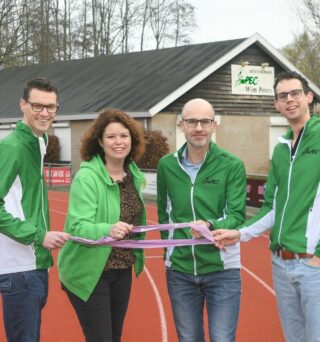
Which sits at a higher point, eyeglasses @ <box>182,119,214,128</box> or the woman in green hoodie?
eyeglasses @ <box>182,119,214,128</box>

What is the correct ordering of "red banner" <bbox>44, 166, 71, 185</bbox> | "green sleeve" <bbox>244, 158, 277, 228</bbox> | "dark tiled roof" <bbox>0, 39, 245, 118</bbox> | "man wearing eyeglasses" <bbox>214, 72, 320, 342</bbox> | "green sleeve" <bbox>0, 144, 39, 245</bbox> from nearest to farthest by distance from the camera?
"green sleeve" <bbox>0, 144, 39, 245</bbox>
"man wearing eyeglasses" <bbox>214, 72, 320, 342</bbox>
"green sleeve" <bbox>244, 158, 277, 228</bbox>
"red banner" <bbox>44, 166, 71, 185</bbox>
"dark tiled roof" <bbox>0, 39, 245, 118</bbox>

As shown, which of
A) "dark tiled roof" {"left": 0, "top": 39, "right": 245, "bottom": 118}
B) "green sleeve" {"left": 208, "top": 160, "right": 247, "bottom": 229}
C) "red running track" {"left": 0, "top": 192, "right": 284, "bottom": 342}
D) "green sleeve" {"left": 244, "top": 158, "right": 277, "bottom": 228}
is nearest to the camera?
"green sleeve" {"left": 208, "top": 160, "right": 247, "bottom": 229}

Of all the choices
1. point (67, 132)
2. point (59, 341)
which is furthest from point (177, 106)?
point (59, 341)

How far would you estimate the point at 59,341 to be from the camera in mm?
5973

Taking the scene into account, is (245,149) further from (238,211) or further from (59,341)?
(238,211)

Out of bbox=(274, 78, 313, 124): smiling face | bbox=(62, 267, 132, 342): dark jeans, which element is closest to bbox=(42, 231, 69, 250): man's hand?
bbox=(62, 267, 132, 342): dark jeans

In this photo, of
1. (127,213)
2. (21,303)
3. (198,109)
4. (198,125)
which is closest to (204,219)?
(127,213)

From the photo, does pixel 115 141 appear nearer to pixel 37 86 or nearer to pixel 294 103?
pixel 37 86

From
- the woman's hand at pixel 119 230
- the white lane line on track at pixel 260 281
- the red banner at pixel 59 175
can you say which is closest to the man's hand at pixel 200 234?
the woman's hand at pixel 119 230

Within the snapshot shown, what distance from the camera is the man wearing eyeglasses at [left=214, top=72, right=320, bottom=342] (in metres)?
3.61

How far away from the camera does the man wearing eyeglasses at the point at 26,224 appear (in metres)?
3.44

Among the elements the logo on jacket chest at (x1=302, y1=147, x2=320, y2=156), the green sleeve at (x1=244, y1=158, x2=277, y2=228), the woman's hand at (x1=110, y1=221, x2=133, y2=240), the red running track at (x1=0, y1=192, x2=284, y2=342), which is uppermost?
the logo on jacket chest at (x1=302, y1=147, x2=320, y2=156)

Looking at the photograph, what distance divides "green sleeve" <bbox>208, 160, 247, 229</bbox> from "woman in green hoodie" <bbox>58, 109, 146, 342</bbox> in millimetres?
595

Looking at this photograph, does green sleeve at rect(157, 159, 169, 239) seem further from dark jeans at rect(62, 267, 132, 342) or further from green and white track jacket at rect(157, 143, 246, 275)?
dark jeans at rect(62, 267, 132, 342)
